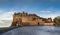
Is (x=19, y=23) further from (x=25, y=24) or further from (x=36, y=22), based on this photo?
(x=36, y=22)

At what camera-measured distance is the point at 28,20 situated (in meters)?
6.87

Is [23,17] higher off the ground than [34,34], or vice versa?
[23,17]

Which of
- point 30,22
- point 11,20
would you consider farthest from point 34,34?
point 11,20

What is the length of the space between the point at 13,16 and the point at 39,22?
1071 mm

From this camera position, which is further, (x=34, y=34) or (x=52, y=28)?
(x=52, y=28)

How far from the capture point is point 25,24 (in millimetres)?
6898

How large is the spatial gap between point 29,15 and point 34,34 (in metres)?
0.81

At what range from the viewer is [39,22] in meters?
7.06

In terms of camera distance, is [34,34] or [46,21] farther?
[46,21]

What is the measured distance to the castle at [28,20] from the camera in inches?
267

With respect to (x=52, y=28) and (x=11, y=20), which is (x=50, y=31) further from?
(x=11, y=20)

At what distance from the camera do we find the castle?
6.78 meters

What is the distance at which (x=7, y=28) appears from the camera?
22.9ft

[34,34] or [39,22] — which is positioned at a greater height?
[39,22]
